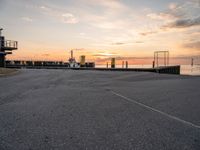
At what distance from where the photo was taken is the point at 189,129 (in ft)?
17.3

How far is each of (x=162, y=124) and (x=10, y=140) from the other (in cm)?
333

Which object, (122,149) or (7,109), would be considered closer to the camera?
(122,149)

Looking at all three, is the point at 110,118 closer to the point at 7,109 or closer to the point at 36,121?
the point at 36,121

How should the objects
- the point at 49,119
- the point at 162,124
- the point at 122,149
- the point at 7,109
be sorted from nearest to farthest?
the point at 122,149, the point at 162,124, the point at 49,119, the point at 7,109

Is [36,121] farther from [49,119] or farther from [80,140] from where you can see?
[80,140]

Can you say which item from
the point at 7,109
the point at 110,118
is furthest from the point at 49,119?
the point at 7,109

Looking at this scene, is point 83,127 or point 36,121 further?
point 36,121

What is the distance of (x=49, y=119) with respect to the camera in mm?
6109

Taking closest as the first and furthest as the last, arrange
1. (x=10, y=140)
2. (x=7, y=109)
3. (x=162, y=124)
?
(x=10, y=140) < (x=162, y=124) < (x=7, y=109)

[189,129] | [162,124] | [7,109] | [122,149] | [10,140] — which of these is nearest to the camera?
[122,149]

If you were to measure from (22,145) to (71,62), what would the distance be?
2378 inches

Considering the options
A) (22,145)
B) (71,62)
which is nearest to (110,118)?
(22,145)

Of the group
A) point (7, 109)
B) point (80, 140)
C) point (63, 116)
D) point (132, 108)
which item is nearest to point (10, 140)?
point (80, 140)

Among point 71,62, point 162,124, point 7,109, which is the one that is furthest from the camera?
point 71,62
